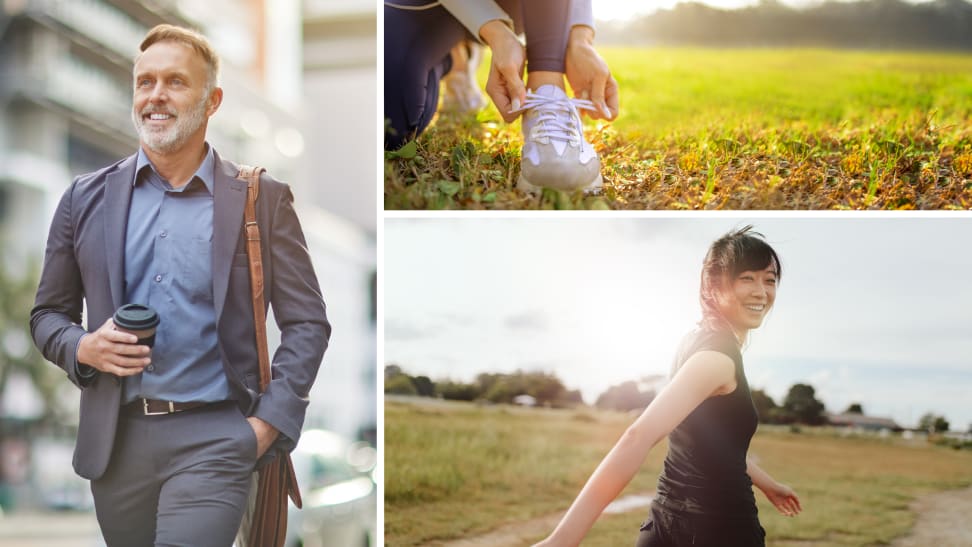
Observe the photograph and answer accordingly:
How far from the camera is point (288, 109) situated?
5848 millimetres

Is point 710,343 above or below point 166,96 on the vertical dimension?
below

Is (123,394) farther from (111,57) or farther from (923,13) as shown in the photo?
(923,13)

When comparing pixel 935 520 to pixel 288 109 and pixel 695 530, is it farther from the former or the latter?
pixel 288 109

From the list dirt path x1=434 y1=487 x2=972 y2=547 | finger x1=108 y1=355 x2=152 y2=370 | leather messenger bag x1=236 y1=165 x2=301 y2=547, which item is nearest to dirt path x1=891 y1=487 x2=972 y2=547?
dirt path x1=434 y1=487 x2=972 y2=547

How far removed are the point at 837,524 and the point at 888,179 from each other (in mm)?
1055

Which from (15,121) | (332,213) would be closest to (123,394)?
(332,213)

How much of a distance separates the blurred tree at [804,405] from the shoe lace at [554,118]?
0.99 m

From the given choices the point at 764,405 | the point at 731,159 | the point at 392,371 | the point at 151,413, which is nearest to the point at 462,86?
the point at 731,159

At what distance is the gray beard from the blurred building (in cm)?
21

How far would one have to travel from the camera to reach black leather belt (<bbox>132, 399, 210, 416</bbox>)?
7.61 ft

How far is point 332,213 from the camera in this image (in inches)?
197

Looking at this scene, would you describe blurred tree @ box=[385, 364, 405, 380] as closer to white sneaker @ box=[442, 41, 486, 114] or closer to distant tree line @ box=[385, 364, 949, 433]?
distant tree line @ box=[385, 364, 949, 433]

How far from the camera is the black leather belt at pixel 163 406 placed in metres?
2.32

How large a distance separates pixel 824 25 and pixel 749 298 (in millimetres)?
1965
